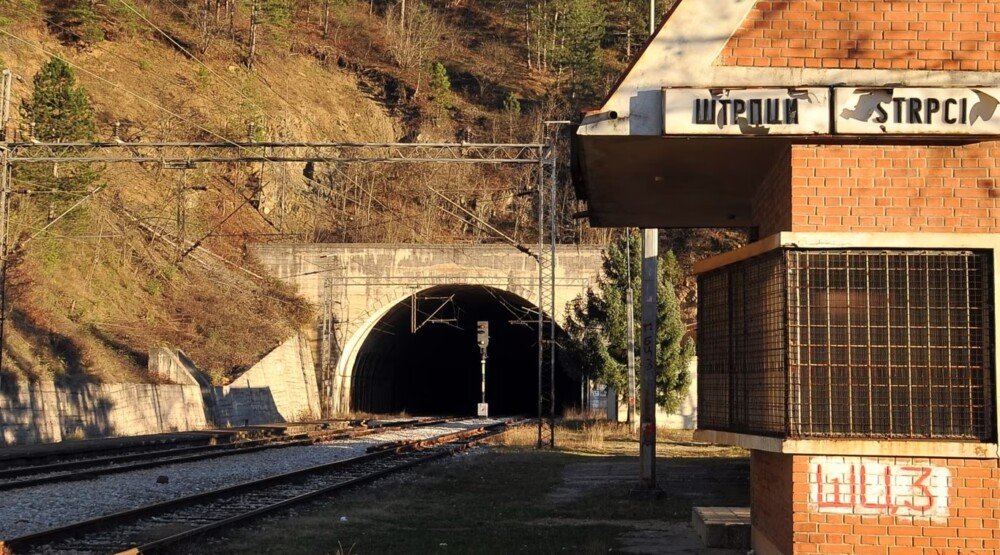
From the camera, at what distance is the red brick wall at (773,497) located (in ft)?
27.3

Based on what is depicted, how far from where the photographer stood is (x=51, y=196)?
36.4 meters

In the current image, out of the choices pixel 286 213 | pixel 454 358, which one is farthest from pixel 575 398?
pixel 286 213

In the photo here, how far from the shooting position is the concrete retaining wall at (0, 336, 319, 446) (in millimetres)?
26125

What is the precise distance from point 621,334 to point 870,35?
30.1 metres

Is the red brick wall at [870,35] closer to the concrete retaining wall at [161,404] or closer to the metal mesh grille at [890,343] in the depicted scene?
the metal mesh grille at [890,343]

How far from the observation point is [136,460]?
72.4 feet

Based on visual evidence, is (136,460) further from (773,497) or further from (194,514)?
(773,497)

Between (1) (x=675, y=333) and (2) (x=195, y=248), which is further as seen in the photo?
(2) (x=195, y=248)

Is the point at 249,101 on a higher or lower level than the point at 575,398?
higher

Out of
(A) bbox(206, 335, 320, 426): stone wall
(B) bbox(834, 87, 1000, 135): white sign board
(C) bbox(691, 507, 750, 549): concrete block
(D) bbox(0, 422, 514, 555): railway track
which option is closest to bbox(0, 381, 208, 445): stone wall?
(A) bbox(206, 335, 320, 426): stone wall

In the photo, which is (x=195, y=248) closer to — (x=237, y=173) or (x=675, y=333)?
(x=237, y=173)

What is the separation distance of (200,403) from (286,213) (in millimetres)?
23615

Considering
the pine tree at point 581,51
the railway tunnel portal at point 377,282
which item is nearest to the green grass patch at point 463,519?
the railway tunnel portal at point 377,282

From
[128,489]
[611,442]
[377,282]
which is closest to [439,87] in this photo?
[377,282]
